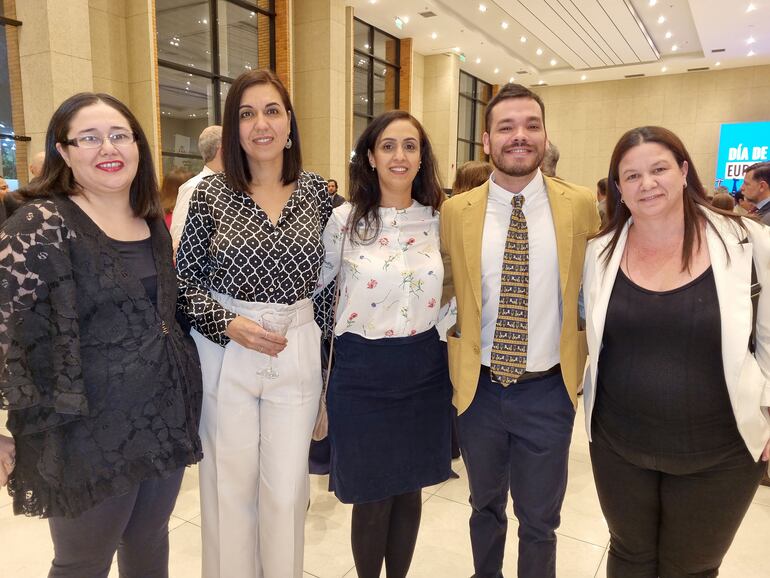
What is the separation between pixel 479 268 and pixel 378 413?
62cm

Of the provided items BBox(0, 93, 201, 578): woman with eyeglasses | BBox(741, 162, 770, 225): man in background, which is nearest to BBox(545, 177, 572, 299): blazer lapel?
BBox(0, 93, 201, 578): woman with eyeglasses

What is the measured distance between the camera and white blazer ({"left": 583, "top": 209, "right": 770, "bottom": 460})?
1.49m

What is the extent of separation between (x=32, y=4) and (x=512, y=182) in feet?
21.6

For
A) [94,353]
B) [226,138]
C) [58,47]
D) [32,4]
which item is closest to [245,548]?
[94,353]

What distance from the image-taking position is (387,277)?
192 cm

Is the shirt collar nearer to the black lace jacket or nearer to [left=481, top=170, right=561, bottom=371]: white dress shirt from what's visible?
[left=481, top=170, right=561, bottom=371]: white dress shirt

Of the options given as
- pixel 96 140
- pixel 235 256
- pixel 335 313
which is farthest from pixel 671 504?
pixel 96 140

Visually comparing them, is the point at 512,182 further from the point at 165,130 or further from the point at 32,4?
the point at 165,130

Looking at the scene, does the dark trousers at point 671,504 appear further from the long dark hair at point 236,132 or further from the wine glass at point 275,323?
the long dark hair at point 236,132

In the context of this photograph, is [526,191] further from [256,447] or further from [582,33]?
[582,33]

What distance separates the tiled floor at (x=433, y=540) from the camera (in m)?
2.52

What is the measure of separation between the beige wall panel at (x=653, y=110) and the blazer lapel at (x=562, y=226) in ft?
51.9

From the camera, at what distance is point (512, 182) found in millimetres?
2002

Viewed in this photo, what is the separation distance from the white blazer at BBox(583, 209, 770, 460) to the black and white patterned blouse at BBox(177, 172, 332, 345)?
0.94 meters
